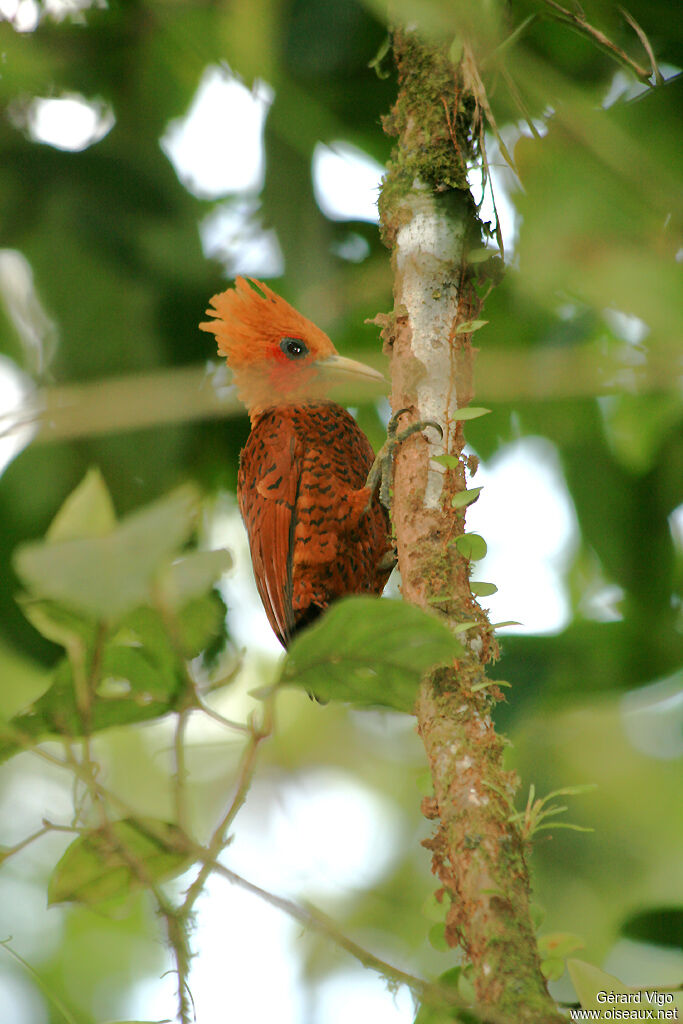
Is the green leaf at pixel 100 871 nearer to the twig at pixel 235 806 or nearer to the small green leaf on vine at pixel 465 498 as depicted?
the twig at pixel 235 806

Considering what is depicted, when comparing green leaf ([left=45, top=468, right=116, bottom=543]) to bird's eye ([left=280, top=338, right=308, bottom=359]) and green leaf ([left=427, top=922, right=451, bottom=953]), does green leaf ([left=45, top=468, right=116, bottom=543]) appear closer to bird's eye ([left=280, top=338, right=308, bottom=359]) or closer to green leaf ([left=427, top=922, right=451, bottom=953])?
green leaf ([left=427, top=922, right=451, bottom=953])

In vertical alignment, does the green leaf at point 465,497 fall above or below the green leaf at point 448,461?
below

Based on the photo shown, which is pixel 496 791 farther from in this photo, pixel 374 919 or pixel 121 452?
pixel 374 919

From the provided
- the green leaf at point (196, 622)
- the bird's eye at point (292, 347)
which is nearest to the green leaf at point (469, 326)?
the green leaf at point (196, 622)

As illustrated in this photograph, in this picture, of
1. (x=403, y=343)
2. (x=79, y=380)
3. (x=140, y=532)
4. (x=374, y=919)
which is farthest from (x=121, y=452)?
(x=374, y=919)

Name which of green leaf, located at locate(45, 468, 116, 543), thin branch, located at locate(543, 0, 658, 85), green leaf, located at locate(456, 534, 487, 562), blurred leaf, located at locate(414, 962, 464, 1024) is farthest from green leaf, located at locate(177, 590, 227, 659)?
thin branch, located at locate(543, 0, 658, 85)

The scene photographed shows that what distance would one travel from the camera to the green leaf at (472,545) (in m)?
1.58

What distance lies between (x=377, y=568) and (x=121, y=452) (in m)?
1.08

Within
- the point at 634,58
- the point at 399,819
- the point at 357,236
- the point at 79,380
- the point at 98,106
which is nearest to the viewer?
the point at 634,58

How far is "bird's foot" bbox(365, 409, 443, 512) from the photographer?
67.7 inches

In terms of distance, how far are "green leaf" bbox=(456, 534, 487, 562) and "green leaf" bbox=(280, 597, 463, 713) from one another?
62cm

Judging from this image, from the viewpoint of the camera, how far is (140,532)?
0.66 metres

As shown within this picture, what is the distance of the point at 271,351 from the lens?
297 centimetres

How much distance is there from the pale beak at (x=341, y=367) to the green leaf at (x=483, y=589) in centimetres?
112
